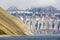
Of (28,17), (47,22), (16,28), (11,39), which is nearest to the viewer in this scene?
(11,39)

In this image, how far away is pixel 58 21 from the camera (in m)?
158

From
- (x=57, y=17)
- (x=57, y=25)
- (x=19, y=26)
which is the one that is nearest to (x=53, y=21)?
(x=57, y=25)

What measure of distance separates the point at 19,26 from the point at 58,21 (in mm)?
138557

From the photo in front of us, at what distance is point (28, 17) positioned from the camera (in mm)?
157125

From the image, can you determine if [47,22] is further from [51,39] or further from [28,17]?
[51,39]

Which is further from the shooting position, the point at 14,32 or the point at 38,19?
the point at 38,19

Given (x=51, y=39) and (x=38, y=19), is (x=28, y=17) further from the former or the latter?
(x=51, y=39)

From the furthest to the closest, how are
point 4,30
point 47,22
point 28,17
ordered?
point 28,17 < point 47,22 < point 4,30

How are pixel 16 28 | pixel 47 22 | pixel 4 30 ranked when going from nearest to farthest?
pixel 4 30 → pixel 16 28 → pixel 47 22

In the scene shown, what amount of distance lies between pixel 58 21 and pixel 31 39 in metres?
147

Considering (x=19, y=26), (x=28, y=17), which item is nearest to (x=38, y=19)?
(x=28, y=17)

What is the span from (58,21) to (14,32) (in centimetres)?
13978

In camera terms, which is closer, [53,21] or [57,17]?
[53,21]

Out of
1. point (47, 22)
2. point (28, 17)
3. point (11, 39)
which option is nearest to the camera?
point (11, 39)
